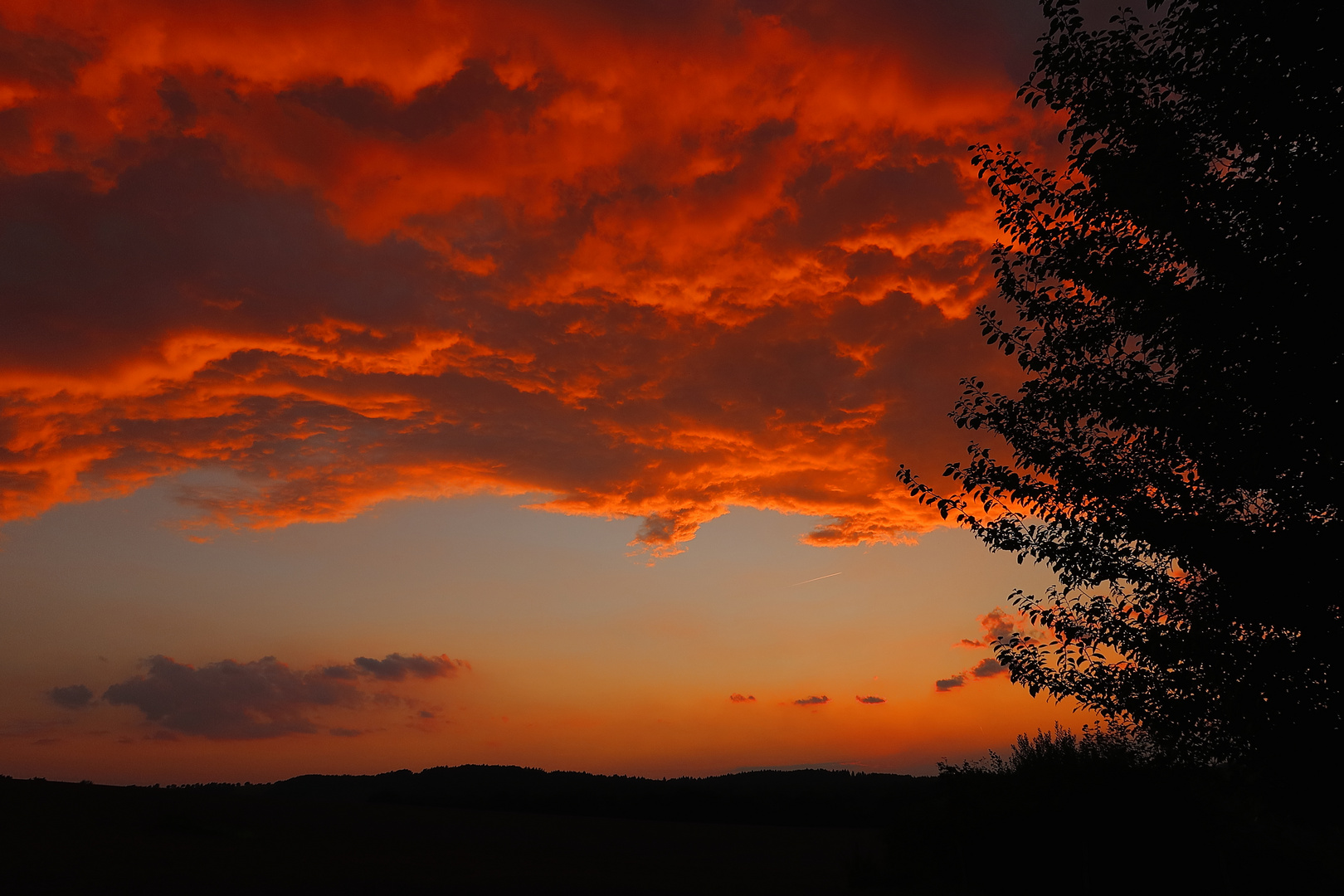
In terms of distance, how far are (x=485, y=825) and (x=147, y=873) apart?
36124 millimetres

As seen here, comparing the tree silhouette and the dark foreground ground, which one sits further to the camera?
the dark foreground ground

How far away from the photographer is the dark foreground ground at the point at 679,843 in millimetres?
23875

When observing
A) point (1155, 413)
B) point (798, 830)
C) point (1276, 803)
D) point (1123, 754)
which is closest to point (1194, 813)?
point (1123, 754)

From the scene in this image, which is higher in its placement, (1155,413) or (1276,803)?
(1155,413)

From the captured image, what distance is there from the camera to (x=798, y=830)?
8438 centimetres

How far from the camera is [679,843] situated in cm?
7119

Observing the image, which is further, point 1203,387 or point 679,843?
point 679,843

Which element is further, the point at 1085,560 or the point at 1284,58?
the point at 1085,560

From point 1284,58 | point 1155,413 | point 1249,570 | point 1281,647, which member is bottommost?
point 1281,647

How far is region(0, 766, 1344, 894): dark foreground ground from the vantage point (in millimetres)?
23875

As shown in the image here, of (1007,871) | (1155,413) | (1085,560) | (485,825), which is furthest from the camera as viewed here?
(485,825)

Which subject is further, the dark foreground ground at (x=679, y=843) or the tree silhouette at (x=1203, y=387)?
the dark foreground ground at (x=679, y=843)

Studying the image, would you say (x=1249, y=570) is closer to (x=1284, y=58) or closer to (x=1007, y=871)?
(x=1284, y=58)

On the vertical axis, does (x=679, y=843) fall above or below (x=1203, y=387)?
below
